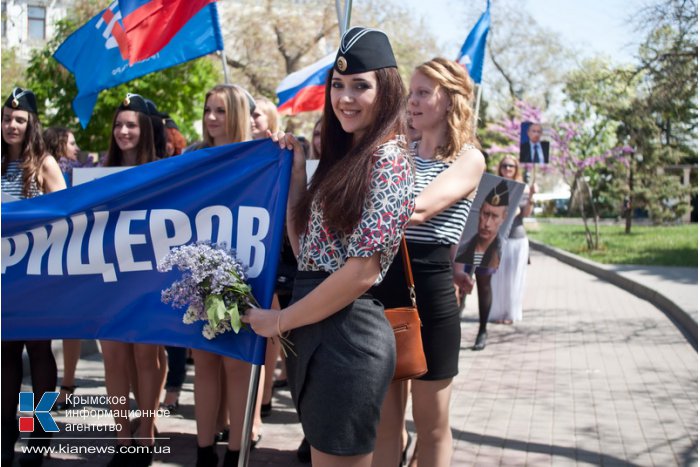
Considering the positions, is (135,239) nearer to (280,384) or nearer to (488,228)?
(280,384)

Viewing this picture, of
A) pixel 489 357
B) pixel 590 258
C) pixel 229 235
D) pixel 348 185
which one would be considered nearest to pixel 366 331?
pixel 348 185

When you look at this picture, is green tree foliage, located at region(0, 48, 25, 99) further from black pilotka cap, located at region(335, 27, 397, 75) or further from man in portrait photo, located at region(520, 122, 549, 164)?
black pilotka cap, located at region(335, 27, 397, 75)

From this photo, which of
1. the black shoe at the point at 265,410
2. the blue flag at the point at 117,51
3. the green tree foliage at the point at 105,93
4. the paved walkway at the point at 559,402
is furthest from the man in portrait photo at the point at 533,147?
the green tree foliage at the point at 105,93

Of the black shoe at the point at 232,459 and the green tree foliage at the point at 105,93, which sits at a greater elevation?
the green tree foliage at the point at 105,93

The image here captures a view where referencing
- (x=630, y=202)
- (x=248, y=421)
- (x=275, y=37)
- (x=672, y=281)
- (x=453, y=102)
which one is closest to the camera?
(x=248, y=421)

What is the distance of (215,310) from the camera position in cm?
307

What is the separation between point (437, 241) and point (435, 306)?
0.27 meters

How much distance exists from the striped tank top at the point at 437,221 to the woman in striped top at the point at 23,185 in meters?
2.39

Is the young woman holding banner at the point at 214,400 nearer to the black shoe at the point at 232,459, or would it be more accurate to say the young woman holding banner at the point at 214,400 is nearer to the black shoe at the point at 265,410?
the black shoe at the point at 232,459

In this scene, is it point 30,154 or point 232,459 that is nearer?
point 232,459

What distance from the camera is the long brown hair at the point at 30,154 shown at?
505 cm

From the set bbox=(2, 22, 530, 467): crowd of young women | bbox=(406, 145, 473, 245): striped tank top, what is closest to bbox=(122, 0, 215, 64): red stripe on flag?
bbox=(2, 22, 530, 467): crowd of young women

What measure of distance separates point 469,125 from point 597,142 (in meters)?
25.8

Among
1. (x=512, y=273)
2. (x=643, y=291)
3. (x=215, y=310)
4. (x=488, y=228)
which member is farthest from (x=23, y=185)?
(x=643, y=291)
